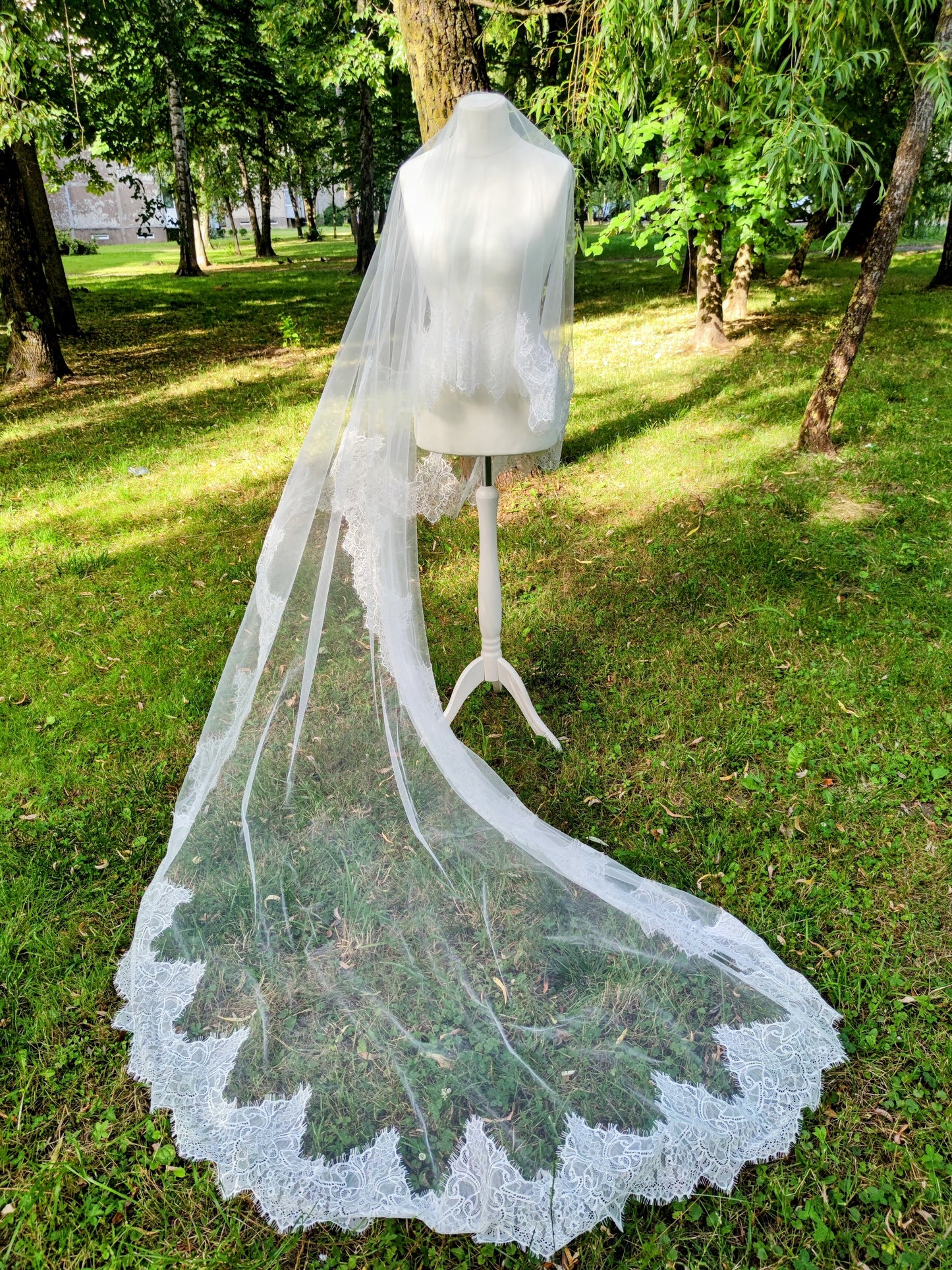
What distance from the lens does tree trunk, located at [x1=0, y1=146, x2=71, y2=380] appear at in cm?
753

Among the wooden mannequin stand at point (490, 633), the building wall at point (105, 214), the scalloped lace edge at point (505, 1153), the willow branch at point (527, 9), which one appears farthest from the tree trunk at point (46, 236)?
the building wall at point (105, 214)

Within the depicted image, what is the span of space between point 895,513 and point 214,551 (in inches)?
167

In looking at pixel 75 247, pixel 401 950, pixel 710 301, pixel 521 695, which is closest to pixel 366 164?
pixel 710 301

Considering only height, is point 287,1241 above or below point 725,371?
below

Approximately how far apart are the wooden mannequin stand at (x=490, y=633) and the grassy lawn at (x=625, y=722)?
204 mm

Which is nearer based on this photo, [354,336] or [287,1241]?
[287,1241]

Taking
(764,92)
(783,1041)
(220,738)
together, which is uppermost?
(764,92)

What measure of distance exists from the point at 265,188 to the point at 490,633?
72.8 ft

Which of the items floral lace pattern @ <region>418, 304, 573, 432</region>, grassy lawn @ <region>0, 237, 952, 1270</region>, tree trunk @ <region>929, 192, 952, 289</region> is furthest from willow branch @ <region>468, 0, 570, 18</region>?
tree trunk @ <region>929, 192, 952, 289</region>

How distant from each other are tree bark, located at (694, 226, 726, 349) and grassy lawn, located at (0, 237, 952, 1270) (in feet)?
3.22

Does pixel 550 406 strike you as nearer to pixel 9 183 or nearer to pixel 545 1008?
pixel 545 1008

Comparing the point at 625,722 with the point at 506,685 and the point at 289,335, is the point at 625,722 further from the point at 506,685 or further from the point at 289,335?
the point at 289,335

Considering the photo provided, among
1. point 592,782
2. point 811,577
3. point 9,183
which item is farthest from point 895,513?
point 9,183

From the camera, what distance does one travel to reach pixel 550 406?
2.45 m
